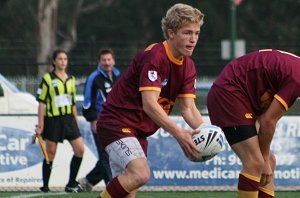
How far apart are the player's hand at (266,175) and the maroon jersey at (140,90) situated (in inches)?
41.5

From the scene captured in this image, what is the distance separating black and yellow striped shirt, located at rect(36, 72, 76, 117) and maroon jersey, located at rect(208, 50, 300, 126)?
435 centimetres

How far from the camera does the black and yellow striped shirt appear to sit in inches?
494

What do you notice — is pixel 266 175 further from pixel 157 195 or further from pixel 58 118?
pixel 58 118

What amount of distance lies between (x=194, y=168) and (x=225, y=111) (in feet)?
17.0

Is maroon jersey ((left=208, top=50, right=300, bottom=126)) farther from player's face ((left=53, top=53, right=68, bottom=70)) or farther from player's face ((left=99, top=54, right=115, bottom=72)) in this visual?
player's face ((left=53, top=53, right=68, bottom=70))

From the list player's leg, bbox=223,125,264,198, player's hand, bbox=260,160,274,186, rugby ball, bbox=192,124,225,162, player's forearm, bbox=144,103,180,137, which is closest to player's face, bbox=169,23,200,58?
player's forearm, bbox=144,103,180,137

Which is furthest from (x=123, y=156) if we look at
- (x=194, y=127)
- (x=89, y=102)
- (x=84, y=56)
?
(x=84, y=56)

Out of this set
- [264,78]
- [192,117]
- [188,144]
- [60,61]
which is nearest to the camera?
[188,144]

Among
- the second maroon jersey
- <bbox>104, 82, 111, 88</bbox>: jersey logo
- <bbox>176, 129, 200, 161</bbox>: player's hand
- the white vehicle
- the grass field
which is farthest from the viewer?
the white vehicle

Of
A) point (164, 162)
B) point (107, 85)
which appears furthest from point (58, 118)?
point (164, 162)

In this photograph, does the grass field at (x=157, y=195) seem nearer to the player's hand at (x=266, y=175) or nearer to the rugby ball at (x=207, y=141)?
the player's hand at (x=266, y=175)

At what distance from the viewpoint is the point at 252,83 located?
8328 millimetres

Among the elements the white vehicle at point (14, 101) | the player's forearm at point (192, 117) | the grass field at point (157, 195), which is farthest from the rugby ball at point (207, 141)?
the white vehicle at point (14, 101)

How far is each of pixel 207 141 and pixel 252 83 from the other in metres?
1.01
